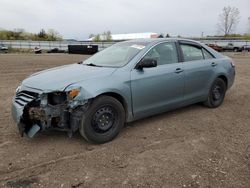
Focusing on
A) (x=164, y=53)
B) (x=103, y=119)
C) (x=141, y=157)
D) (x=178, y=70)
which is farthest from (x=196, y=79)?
(x=141, y=157)

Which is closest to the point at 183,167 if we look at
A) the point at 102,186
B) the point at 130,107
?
the point at 102,186

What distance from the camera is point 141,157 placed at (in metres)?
3.63

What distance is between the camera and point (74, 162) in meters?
3.50

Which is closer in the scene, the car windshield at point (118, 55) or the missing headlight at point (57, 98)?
the missing headlight at point (57, 98)

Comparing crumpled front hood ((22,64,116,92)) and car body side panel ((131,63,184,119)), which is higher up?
crumpled front hood ((22,64,116,92))

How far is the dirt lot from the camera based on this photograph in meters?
3.09

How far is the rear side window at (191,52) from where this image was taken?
17.5ft

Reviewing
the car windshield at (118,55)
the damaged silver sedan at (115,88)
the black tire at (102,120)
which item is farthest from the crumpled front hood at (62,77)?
the black tire at (102,120)

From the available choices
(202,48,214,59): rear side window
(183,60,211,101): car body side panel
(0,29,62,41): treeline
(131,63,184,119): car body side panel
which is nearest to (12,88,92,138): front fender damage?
(131,63,184,119): car body side panel

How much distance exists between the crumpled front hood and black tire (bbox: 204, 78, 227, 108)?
102 inches

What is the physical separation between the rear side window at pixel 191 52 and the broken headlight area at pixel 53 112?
2.50 meters

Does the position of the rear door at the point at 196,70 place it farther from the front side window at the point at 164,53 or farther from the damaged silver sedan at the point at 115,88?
the front side window at the point at 164,53

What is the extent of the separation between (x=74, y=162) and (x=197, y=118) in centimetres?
277

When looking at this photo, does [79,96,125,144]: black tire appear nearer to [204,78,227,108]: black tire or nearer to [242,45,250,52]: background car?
[204,78,227,108]: black tire
